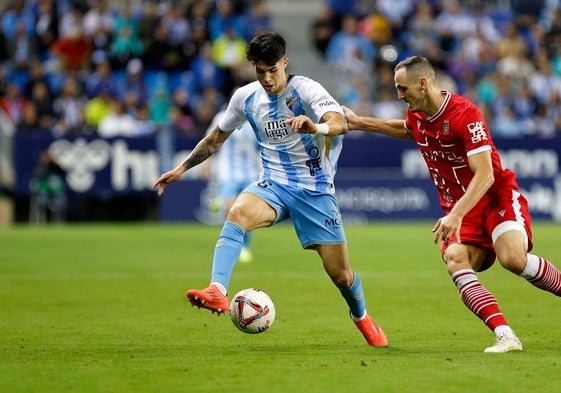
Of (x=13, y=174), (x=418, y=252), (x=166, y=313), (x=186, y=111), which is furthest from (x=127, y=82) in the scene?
(x=166, y=313)

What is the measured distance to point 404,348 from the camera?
8.50m

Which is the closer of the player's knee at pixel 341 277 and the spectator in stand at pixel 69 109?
the player's knee at pixel 341 277

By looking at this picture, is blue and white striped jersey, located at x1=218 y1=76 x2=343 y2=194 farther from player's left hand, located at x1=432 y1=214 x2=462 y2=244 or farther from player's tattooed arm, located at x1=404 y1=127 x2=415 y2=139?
player's left hand, located at x1=432 y1=214 x2=462 y2=244

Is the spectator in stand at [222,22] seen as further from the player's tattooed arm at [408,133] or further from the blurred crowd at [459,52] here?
the player's tattooed arm at [408,133]

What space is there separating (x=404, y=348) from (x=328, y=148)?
164 centimetres

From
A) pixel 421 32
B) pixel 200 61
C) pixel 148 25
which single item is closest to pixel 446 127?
pixel 200 61

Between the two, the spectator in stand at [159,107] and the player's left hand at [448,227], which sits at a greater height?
the spectator in stand at [159,107]

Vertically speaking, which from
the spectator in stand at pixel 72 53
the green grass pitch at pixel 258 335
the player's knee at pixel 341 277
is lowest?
the green grass pitch at pixel 258 335

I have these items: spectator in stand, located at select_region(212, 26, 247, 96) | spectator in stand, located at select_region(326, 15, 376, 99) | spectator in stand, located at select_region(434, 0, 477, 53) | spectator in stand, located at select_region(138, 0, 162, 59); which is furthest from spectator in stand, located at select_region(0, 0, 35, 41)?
spectator in stand, located at select_region(434, 0, 477, 53)

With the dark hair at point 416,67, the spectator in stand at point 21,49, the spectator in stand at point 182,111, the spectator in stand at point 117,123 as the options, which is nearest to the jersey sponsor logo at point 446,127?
the dark hair at point 416,67

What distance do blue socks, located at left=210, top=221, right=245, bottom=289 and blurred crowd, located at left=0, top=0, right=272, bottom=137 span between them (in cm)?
1614

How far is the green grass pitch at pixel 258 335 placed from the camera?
6973 mm

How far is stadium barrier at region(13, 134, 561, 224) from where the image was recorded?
23891mm

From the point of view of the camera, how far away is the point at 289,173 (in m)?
8.75
